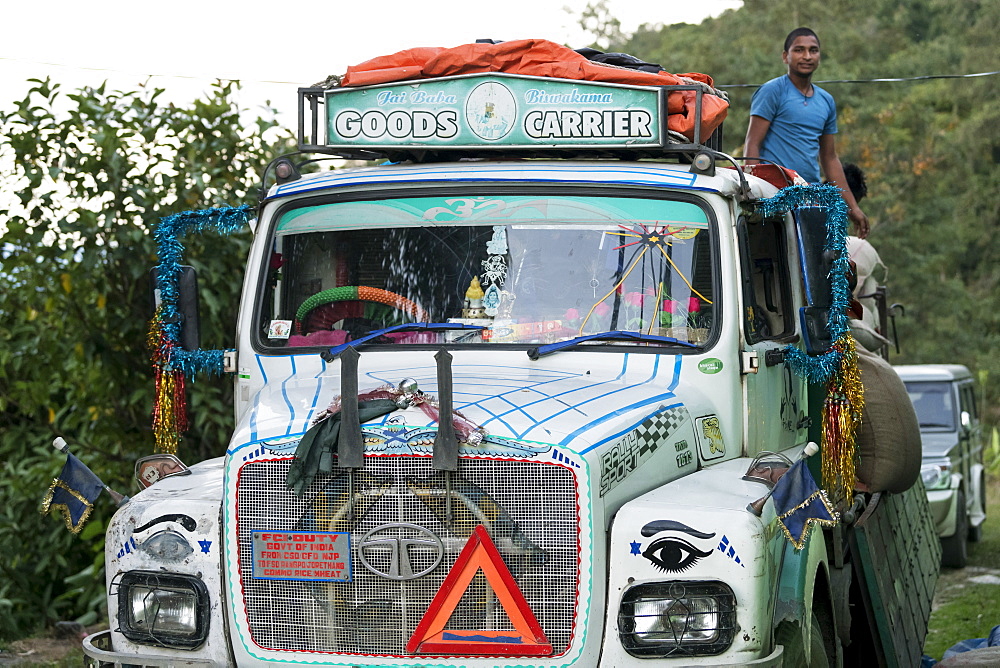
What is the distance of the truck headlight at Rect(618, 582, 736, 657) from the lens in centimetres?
364

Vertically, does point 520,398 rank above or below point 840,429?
above

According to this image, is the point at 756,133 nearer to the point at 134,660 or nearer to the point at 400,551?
the point at 400,551

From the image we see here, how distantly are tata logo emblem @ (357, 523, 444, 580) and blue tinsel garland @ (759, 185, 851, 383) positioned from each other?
7.03 ft

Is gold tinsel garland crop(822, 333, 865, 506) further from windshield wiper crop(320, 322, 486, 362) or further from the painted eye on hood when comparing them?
the painted eye on hood

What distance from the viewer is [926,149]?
33781mm

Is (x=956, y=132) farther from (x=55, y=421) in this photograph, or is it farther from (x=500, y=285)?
(x=500, y=285)

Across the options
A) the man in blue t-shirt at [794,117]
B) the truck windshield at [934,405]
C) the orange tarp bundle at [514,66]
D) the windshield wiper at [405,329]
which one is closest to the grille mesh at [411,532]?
the windshield wiper at [405,329]

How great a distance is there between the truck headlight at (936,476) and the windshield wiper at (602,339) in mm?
8807

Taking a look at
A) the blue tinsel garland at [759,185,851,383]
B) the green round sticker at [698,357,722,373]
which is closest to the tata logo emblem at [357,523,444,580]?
the green round sticker at [698,357,722,373]

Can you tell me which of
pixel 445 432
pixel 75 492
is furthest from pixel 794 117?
pixel 75 492

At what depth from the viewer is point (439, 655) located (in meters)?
3.73

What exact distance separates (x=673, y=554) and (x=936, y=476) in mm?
9923

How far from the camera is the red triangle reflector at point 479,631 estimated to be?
12.1ft

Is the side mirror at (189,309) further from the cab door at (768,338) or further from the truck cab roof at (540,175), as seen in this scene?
the cab door at (768,338)
